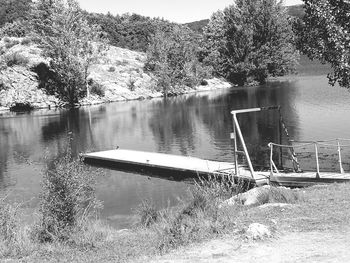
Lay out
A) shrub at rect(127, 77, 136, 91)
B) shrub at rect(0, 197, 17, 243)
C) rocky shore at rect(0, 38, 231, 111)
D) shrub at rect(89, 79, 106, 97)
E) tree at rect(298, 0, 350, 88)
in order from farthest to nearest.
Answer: shrub at rect(127, 77, 136, 91) < shrub at rect(89, 79, 106, 97) < rocky shore at rect(0, 38, 231, 111) < tree at rect(298, 0, 350, 88) < shrub at rect(0, 197, 17, 243)

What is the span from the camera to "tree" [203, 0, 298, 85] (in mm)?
112875

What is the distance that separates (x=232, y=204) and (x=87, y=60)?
70354mm

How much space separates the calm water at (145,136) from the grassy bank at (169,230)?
14.9 ft

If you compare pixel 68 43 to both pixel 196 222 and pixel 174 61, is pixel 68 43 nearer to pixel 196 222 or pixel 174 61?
pixel 174 61

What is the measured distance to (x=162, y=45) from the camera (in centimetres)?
10275

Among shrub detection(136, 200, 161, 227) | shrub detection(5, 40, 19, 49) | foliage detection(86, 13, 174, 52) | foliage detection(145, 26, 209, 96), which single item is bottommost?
shrub detection(136, 200, 161, 227)

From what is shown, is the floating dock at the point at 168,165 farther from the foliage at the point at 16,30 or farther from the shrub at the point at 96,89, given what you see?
the foliage at the point at 16,30

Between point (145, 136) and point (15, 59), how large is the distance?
2082 inches

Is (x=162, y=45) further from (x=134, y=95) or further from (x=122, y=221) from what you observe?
(x=122, y=221)

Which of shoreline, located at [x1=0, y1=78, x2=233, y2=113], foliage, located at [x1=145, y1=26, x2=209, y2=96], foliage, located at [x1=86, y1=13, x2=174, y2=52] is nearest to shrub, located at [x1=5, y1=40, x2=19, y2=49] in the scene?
shoreline, located at [x1=0, y1=78, x2=233, y2=113]

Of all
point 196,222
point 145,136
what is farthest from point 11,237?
point 145,136

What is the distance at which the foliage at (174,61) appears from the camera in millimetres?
99812

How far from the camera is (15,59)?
8712cm

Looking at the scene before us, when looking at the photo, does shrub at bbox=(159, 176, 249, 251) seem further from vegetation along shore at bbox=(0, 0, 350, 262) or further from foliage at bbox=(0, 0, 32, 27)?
foliage at bbox=(0, 0, 32, 27)
